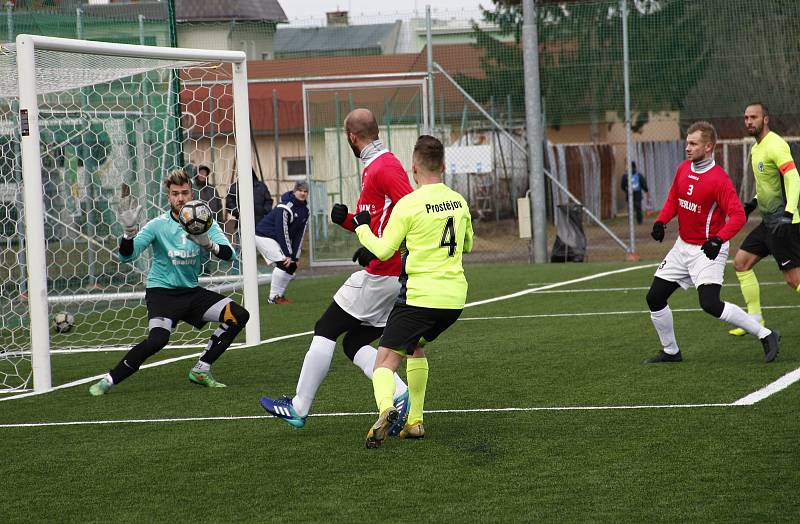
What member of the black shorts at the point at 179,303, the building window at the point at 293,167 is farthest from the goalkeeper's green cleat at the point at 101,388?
the building window at the point at 293,167

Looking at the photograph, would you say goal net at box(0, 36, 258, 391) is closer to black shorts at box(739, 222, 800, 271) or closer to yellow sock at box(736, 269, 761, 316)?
yellow sock at box(736, 269, 761, 316)

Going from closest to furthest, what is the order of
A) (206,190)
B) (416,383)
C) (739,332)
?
1. (416,383)
2. (739,332)
3. (206,190)

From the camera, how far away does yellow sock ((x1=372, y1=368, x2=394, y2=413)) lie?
250 inches

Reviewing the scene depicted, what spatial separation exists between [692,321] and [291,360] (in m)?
4.35

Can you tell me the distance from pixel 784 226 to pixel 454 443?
5.17 m

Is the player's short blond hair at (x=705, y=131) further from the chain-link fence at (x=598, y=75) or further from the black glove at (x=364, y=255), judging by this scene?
the chain-link fence at (x=598, y=75)

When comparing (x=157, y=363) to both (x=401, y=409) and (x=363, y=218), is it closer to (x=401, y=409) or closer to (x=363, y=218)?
(x=401, y=409)

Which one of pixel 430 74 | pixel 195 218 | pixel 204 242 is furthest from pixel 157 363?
pixel 430 74

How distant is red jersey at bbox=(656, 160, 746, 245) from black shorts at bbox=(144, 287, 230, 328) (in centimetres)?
372

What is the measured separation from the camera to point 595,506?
203 inches

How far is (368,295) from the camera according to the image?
682cm

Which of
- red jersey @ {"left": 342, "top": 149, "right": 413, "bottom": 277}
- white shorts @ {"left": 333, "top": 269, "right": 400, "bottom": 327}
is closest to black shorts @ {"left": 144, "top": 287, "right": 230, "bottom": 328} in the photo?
white shorts @ {"left": 333, "top": 269, "right": 400, "bottom": 327}

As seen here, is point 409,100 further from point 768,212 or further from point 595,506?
point 595,506

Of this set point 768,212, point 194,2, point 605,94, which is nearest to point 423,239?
point 768,212
